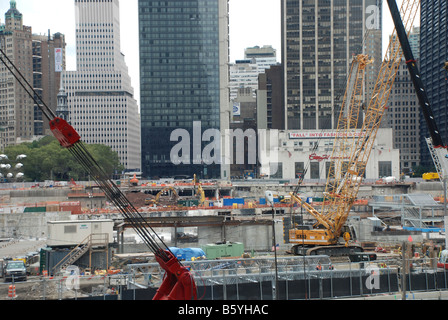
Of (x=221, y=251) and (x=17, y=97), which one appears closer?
(x=221, y=251)

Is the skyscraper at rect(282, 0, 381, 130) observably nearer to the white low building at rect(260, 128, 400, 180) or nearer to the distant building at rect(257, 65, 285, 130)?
the distant building at rect(257, 65, 285, 130)

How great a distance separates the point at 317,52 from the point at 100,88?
198 feet

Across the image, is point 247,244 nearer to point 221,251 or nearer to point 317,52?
point 221,251

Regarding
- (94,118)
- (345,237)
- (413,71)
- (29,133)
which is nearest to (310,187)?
(345,237)

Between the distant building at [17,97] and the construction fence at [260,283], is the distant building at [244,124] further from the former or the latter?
the construction fence at [260,283]

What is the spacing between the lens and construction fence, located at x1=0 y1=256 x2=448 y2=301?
59.5ft

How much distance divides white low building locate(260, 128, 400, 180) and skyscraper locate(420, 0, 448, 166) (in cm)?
2073

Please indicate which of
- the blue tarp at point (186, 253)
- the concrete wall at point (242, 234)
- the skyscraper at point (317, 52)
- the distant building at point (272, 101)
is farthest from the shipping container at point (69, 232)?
the distant building at point (272, 101)

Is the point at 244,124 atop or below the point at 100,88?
below

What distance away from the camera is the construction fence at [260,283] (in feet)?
59.5

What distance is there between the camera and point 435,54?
363 feet

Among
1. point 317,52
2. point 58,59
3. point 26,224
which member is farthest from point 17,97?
point 26,224
